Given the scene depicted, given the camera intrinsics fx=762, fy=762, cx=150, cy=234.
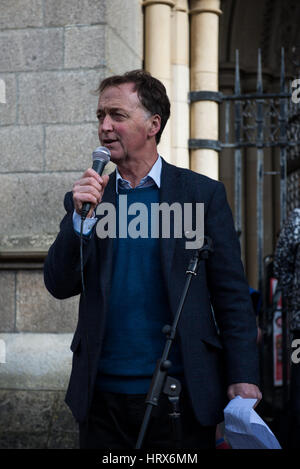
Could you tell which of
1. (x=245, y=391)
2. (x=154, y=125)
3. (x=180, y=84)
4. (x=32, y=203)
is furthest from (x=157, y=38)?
(x=245, y=391)

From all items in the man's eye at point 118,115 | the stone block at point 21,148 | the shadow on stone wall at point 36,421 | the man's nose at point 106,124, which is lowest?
the shadow on stone wall at point 36,421

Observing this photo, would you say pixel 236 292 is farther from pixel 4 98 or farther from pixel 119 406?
pixel 4 98

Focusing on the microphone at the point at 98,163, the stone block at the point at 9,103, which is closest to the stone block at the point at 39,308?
the stone block at the point at 9,103

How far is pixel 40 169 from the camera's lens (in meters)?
4.62

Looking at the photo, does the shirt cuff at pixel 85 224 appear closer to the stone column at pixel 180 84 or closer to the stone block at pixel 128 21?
the stone block at pixel 128 21

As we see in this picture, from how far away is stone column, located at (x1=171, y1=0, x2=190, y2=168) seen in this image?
596cm

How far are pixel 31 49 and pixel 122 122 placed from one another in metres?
2.31

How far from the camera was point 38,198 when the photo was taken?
4621 mm

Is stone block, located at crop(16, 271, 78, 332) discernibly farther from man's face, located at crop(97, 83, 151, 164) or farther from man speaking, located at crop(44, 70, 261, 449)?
man's face, located at crop(97, 83, 151, 164)

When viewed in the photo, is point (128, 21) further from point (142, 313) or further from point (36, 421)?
point (142, 313)

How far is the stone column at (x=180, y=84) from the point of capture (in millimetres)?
5961

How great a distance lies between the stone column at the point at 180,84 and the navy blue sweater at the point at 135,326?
3466mm

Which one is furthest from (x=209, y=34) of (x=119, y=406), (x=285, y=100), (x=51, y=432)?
(x=119, y=406)
